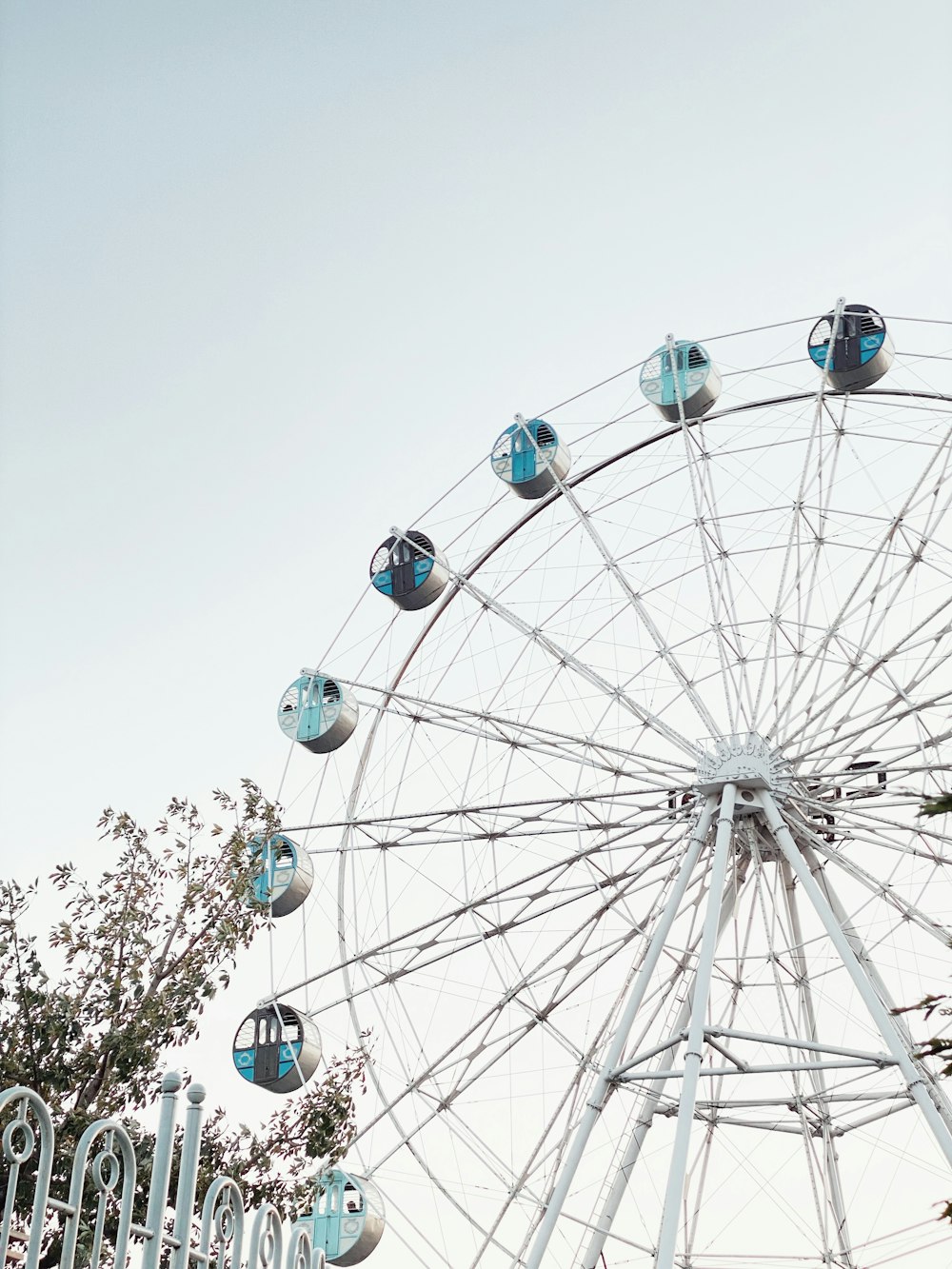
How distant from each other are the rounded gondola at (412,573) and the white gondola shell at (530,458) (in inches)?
52.5

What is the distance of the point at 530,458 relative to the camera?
1980cm

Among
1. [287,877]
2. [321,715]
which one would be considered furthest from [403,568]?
[287,877]

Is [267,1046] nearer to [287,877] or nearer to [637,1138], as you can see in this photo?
[287,877]

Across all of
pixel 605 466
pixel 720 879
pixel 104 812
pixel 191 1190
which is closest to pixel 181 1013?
pixel 104 812

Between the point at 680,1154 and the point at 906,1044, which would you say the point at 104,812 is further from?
the point at 906,1044

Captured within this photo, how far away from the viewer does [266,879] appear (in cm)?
1792

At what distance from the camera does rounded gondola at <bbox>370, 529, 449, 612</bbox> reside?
63.7ft

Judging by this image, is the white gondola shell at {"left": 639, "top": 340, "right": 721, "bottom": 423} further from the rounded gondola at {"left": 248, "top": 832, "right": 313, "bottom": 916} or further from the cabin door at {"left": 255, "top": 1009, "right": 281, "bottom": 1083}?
the cabin door at {"left": 255, "top": 1009, "right": 281, "bottom": 1083}

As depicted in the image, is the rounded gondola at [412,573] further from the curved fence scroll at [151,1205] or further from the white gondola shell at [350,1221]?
the curved fence scroll at [151,1205]

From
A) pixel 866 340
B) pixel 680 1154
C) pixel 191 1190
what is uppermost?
pixel 866 340

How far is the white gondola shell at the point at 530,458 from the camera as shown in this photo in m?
19.7

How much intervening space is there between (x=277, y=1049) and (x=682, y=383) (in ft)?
29.0

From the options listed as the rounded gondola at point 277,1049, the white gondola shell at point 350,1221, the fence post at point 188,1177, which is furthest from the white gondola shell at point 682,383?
the fence post at point 188,1177

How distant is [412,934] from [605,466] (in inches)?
244
